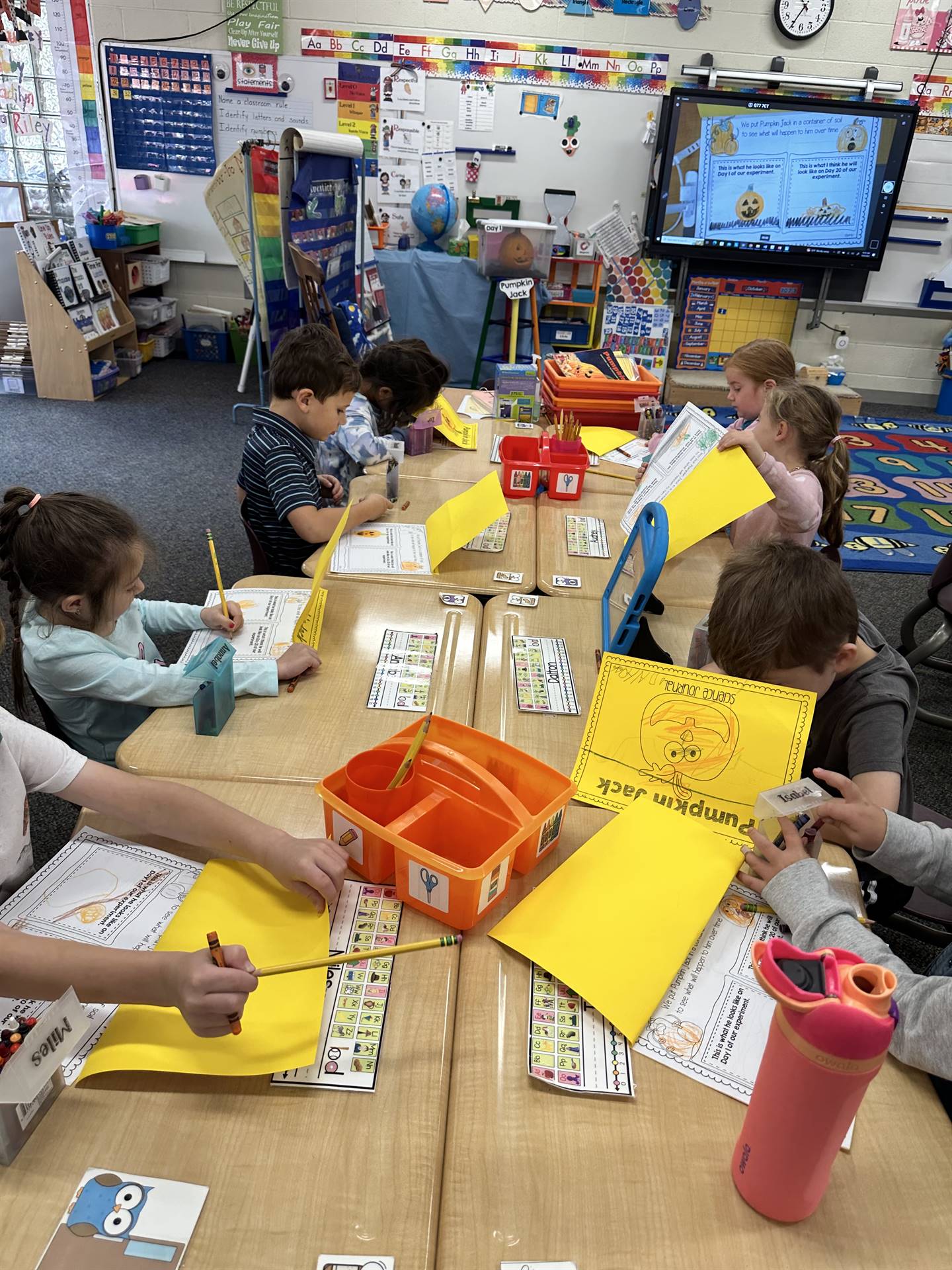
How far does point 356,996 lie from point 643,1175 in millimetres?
316

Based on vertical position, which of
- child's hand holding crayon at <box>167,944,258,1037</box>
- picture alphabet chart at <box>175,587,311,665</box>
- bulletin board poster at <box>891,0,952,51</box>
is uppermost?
bulletin board poster at <box>891,0,952,51</box>

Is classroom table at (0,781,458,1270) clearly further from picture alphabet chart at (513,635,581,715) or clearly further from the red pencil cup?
picture alphabet chart at (513,635,581,715)

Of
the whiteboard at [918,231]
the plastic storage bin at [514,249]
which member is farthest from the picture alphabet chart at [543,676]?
the whiteboard at [918,231]

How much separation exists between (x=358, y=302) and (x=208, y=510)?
5.34ft

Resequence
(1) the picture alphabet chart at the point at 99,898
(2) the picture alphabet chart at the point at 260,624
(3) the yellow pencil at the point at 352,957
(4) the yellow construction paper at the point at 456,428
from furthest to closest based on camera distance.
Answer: (4) the yellow construction paper at the point at 456,428, (2) the picture alphabet chart at the point at 260,624, (1) the picture alphabet chart at the point at 99,898, (3) the yellow pencil at the point at 352,957

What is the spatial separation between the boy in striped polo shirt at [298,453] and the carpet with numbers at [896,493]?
247 centimetres

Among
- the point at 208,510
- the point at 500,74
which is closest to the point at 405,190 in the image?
the point at 500,74

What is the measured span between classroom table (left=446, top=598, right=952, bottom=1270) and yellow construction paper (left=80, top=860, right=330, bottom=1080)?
0.52 ft

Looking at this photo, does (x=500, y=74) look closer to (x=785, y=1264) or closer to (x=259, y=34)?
(x=259, y=34)

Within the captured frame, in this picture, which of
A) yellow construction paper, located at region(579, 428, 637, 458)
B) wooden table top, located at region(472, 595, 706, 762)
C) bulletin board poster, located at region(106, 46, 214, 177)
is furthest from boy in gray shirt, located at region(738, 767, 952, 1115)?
bulletin board poster, located at region(106, 46, 214, 177)

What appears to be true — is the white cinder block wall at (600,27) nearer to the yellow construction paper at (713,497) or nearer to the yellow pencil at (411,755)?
the yellow construction paper at (713,497)

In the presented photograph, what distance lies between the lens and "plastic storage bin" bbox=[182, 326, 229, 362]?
6012 millimetres

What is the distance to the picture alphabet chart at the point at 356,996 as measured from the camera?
79 cm

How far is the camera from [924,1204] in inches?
28.6
